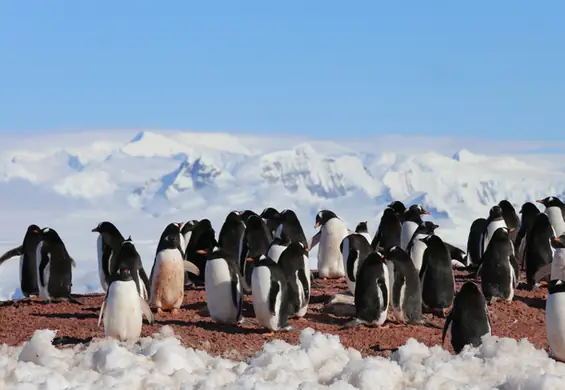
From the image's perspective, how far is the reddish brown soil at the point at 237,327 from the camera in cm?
976

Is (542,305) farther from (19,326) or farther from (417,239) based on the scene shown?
(19,326)

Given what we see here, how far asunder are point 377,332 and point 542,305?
269 centimetres

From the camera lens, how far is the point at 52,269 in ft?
40.8

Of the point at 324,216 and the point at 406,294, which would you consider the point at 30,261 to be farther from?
the point at 406,294

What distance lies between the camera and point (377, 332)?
1052cm

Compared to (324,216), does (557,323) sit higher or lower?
lower

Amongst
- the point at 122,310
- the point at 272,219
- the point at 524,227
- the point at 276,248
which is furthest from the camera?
the point at 524,227

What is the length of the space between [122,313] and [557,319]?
3.80 metres

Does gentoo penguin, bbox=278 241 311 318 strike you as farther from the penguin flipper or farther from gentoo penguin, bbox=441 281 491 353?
the penguin flipper

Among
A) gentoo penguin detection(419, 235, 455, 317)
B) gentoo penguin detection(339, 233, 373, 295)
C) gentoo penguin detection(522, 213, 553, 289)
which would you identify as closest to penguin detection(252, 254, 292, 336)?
gentoo penguin detection(339, 233, 373, 295)

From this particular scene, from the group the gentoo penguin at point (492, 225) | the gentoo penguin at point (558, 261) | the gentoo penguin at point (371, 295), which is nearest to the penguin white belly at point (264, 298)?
the gentoo penguin at point (371, 295)

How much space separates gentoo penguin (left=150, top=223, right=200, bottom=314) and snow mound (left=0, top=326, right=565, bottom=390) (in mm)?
3018

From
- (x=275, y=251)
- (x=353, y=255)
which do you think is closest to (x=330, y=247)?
(x=353, y=255)

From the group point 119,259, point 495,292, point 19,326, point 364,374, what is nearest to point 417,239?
point 495,292
